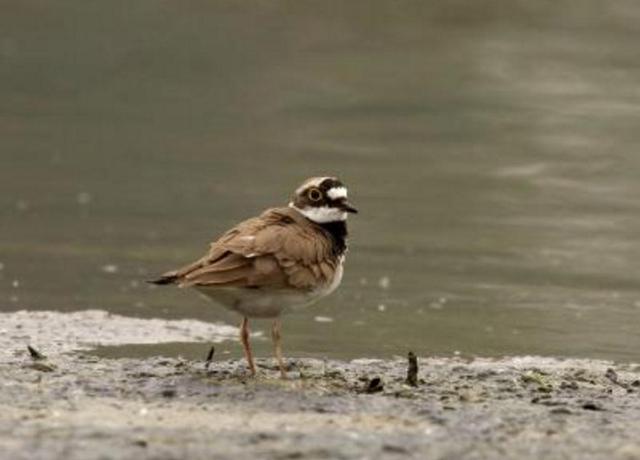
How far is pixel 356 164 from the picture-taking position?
1848cm

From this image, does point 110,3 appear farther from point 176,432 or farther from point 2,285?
point 176,432

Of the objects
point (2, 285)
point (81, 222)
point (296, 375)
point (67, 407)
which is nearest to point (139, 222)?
point (81, 222)

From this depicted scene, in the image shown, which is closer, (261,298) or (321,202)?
(261,298)

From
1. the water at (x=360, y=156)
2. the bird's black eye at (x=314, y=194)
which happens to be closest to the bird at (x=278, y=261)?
the bird's black eye at (x=314, y=194)

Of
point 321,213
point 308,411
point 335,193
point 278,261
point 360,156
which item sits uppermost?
point 360,156

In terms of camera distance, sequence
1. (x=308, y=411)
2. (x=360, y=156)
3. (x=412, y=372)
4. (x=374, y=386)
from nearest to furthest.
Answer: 1. (x=308, y=411)
2. (x=374, y=386)
3. (x=412, y=372)
4. (x=360, y=156)

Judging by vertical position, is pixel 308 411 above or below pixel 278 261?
below

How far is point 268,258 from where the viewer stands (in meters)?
9.11

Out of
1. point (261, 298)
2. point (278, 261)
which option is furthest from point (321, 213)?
point (261, 298)

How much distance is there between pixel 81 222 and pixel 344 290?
290cm

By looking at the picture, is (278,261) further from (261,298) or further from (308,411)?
(308,411)

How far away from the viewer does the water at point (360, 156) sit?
13047 mm

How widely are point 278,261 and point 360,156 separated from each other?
9.90 meters

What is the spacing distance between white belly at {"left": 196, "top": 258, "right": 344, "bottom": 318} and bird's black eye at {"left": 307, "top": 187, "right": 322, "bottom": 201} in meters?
0.56
